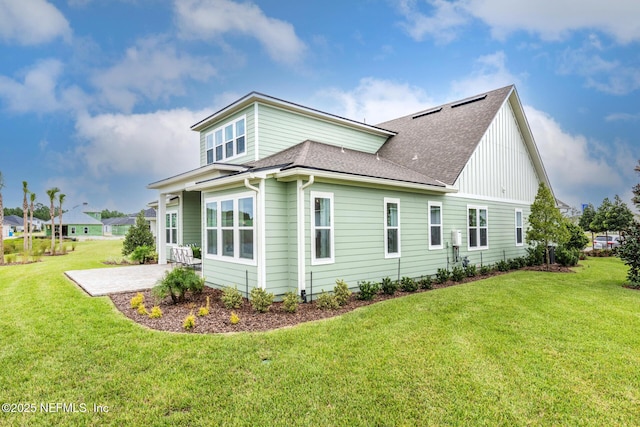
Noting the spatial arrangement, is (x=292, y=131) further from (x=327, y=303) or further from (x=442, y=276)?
(x=442, y=276)

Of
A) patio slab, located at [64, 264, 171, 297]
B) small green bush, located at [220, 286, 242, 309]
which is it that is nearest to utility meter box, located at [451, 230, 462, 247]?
small green bush, located at [220, 286, 242, 309]

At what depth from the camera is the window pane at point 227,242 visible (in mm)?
8659

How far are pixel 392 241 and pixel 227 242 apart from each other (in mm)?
4848

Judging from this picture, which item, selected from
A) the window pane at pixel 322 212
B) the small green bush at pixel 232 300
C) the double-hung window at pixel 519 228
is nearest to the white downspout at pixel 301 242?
the window pane at pixel 322 212

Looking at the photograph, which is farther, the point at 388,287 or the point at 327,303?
the point at 388,287

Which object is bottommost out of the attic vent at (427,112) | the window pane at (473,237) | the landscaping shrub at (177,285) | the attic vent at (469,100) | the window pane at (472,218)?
the landscaping shrub at (177,285)

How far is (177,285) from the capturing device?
775 cm

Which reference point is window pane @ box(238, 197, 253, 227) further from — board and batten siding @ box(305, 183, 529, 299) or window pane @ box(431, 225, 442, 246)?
window pane @ box(431, 225, 442, 246)

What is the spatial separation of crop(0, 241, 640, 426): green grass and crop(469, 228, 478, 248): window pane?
5.73 metres

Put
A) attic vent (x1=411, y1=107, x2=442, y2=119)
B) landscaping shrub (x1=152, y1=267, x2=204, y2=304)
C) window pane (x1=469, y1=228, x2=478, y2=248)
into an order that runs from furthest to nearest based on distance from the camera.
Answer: attic vent (x1=411, y1=107, x2=442, y2=119)
window pane (x1=469, y1=228, x2=478, y2=248)
landscaping shrub (x1=152, y1=267, x2=204, y2=304)

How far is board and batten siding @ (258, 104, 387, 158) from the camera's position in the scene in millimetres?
10891

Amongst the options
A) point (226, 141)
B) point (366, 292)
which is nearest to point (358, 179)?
point (366, 292)

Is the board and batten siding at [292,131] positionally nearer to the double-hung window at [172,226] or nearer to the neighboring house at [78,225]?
the double-hung window at [172,226]

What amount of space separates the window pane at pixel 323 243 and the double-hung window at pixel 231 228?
1590 millimetres
